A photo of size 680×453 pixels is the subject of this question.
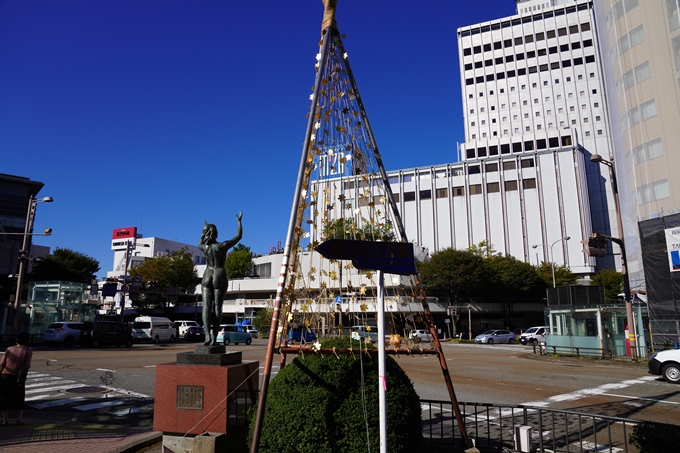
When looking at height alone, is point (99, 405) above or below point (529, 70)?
below

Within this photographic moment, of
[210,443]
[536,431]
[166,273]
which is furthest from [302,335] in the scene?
[166,273]

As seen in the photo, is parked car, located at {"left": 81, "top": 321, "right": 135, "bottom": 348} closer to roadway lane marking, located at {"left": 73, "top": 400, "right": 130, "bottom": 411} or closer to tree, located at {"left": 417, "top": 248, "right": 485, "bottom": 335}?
roadway lane marking, located at {"left": 73, "top": 400, "right": 130, "bottom": 411}

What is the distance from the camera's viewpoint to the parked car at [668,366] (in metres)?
14.6

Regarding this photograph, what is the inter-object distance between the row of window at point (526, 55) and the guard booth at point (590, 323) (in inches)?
2757

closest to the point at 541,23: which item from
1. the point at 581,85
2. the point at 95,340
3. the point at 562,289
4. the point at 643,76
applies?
the point at 581,85

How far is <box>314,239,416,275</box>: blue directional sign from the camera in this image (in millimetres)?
4773

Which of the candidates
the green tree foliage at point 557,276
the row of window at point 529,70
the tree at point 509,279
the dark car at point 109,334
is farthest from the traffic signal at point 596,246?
the row of window at point 529,70

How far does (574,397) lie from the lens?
12.1 metres

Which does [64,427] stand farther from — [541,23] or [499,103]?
[541,23]

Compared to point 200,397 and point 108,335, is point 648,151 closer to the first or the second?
point 200,397

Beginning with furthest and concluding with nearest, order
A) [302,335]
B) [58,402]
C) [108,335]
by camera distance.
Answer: [108,335], [58,402], [302,335]

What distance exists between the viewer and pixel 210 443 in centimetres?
611

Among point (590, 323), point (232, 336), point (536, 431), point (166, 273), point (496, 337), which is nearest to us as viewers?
point (536, 431)

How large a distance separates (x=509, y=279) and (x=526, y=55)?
5117 cm
